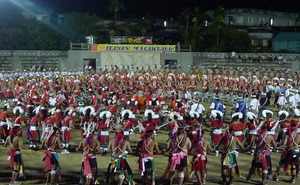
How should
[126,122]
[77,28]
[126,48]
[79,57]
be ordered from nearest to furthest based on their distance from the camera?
1. [126,122]
2. [126,48]
3. [79,57]
4. [77,28]

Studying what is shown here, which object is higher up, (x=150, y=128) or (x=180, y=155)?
(x=150, y=128)

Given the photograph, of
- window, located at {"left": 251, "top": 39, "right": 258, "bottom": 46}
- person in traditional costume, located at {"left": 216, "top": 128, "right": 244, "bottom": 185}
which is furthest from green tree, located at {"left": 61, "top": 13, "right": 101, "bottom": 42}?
person in traditional costume, located at {"left": 216, "top": 128, "right": 244, "bottom": 185}

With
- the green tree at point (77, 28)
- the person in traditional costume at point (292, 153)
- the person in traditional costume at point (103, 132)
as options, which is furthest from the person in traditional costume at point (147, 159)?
the green tree at point (77, 28)

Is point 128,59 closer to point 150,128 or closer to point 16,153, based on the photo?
point 150,128

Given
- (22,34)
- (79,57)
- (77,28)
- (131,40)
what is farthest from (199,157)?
(77,28)

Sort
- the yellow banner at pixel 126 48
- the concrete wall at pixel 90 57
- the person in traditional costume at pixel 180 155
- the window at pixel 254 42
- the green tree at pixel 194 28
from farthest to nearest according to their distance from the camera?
the window at pixel 254 42 → the green tree at pixel 194 28 → the concrete wall at pixel 90 57 → the yellow banner at pixel 126 48 → the person in traditional costume at pixel 180 155

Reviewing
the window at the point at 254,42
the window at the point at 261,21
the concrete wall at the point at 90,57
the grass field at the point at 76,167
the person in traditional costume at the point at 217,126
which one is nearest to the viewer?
the grass field at the point at 76,167

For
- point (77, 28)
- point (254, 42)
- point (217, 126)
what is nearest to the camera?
point (217, 126)

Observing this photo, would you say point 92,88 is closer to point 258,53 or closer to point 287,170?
point 287,170

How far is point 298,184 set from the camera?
43.3 ft

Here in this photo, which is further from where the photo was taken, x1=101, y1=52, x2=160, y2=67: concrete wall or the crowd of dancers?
x1=101, y1=52, x2=160, y2=67: concrete wall

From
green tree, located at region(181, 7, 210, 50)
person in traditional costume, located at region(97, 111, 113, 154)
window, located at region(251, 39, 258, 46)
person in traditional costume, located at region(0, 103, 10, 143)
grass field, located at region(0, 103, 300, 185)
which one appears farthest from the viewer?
window, located at region(251, 39, 258, 46)

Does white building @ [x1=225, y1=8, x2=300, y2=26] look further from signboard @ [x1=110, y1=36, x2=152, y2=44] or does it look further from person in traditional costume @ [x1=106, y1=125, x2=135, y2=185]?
person in traditional costume @ [x1=106, y1=125, x2=135, y2=185]

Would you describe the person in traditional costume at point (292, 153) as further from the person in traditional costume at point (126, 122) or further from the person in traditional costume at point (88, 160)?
the person in traditional costume at point (88, 160)
